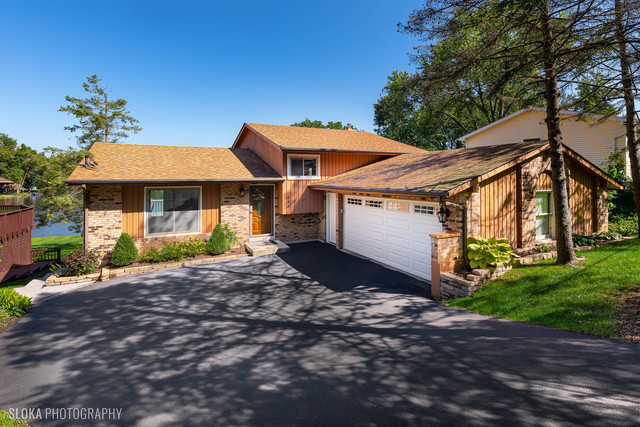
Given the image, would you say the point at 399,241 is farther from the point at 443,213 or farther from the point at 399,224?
the point at 443,213

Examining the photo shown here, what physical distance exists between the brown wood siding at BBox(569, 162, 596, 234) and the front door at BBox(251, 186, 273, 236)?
11.6m

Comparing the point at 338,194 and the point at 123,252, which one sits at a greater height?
the point at 338,194

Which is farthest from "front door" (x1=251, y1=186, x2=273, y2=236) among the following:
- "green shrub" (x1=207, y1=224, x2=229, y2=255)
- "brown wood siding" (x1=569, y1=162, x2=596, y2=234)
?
"brown wood siding" (x1=569, y1=162, x2=596, y2=234)

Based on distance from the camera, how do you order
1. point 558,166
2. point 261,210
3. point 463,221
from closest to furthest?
point 558,166 < point 463,221 < point 261,210

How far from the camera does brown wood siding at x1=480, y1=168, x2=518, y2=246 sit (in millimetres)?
8273

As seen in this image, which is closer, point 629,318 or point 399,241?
point 629,318

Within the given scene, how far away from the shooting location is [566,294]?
6336 mm

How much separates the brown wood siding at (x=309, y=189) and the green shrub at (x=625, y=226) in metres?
10.4

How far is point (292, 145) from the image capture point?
13867 mm

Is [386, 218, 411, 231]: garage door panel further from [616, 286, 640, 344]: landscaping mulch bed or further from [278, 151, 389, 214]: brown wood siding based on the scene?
[616, 286, 640, 344]: landscaping mulch bed

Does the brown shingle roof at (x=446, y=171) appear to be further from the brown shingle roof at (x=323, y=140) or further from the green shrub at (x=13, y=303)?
the green shrub at (x=13, y=303)

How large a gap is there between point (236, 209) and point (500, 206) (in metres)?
10.0

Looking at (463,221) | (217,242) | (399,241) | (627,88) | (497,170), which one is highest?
(627,88)

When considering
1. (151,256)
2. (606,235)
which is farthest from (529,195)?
(151,256)
